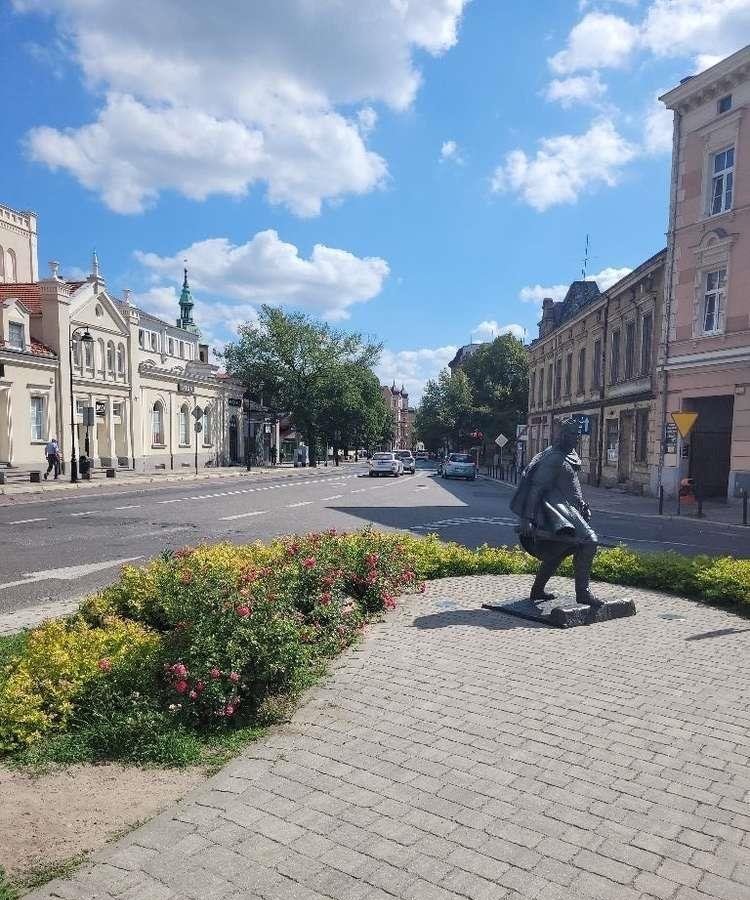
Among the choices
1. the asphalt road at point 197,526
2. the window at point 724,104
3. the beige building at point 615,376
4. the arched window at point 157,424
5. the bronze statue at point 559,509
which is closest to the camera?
the bronze statue at point 559,509

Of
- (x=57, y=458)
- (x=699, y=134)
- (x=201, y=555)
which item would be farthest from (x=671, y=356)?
(x=57, y=458)

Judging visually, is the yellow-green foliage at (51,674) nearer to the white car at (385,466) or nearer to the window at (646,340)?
the window at (646,340)

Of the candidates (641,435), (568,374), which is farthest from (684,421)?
(568,374)

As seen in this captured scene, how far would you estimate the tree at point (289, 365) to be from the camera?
187 feet

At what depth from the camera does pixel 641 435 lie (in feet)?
82.3

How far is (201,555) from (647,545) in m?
10.0

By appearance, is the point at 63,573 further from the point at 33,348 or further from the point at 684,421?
the point at 33,348

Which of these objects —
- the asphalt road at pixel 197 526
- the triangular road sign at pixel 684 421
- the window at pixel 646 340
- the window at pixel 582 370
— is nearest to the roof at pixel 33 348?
the asphalt road at pixel 197 526

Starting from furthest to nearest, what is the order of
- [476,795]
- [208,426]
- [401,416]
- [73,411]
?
[401,416], [208,426], [73,411], [476,795]

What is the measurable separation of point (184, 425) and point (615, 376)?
3093 cm

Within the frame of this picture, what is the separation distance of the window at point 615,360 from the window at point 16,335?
28800mm

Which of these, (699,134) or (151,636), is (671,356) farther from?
(151,636)

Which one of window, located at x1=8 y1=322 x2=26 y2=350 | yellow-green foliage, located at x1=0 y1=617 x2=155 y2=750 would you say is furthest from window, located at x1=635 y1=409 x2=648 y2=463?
window, located at x1=8 y1=322 x2=26 y2=350

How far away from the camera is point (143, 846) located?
8.44 feet
